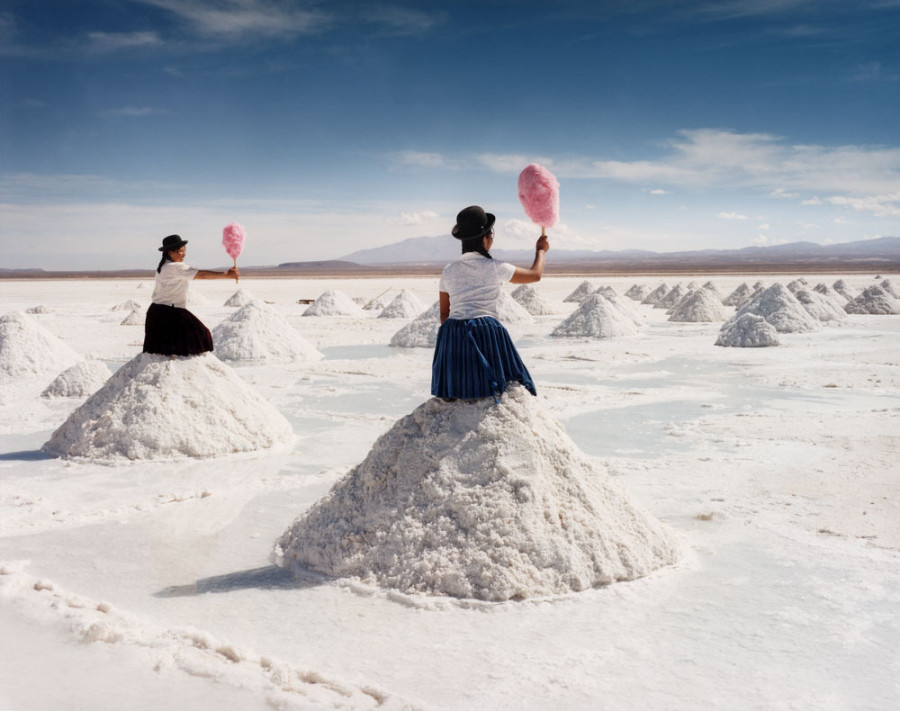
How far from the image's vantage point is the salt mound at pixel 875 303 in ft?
71.0

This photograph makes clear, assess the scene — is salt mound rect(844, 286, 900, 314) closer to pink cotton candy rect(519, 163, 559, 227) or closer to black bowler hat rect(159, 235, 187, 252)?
black bowler hat rect(159, 235, 187, 252)

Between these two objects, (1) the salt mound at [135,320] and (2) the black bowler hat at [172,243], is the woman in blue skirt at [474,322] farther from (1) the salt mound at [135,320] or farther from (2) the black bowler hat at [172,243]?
(1) the salt mound at [135,320]

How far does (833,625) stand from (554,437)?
1358mm

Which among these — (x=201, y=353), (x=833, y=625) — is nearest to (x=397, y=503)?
(x=833, y=625)

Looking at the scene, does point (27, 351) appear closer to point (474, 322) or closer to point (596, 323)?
point (474, 322)

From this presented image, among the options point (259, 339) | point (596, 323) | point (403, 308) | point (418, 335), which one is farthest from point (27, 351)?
point (403, 308)

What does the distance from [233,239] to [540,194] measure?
10.2ft

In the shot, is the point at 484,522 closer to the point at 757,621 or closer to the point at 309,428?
the point at 757,621

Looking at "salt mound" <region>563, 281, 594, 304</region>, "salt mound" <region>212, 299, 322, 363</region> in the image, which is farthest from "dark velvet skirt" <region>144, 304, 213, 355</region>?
"salt mound" <region>563, 281, 594, 304</region>

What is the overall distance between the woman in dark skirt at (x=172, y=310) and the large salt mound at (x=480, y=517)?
105 inches

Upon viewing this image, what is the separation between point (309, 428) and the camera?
7191mm

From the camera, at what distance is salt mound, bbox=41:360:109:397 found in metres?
8.83

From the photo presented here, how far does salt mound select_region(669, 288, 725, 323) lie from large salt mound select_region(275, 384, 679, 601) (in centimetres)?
1673

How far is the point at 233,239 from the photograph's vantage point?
6.07 metres
